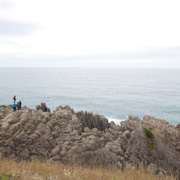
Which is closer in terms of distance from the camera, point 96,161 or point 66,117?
point 96,161

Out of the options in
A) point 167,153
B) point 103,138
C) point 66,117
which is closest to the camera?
point 103,138

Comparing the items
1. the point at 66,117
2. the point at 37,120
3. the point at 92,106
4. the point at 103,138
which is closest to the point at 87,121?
the point at 66,117

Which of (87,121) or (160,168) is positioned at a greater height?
(87,121)

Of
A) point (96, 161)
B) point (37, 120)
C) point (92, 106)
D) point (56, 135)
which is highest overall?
point (37, 120)

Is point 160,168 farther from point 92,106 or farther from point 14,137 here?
point 92,106

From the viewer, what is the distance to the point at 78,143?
22328 mm

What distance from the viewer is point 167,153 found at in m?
26.0

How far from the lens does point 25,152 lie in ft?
65.0

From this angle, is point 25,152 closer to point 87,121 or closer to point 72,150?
point 72,150

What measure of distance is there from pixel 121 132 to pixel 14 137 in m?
16.5

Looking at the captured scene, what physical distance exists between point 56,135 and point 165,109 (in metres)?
78.5

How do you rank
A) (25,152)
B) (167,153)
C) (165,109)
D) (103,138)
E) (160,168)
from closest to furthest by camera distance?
(25,152) → (160,168) → (103,138) → (167,153) → (165,109)

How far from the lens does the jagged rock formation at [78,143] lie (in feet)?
66.1

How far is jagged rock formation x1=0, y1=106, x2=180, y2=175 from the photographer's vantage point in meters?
20.2
